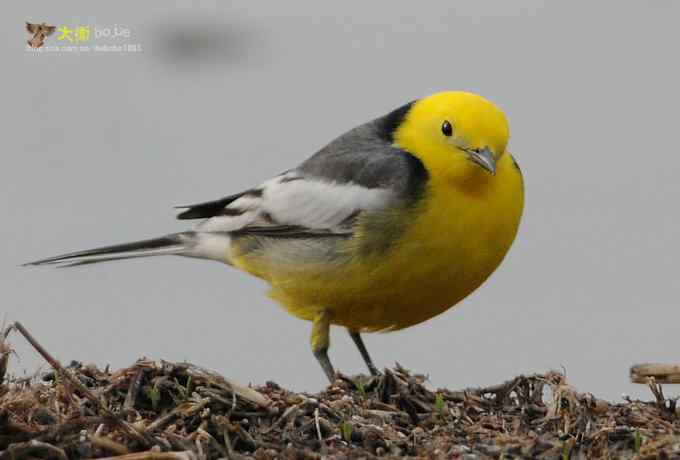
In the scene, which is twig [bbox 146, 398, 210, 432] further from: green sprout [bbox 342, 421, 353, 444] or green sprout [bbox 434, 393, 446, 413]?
green sprout [bbox 434, 393, 446, 413]

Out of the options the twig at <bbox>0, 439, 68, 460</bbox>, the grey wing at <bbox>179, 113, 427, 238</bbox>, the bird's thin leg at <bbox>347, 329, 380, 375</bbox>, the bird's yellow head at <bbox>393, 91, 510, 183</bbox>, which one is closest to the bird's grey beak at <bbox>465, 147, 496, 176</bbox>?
the bird's yellow head at <bbox>393, 91, 510, 183</bbox>

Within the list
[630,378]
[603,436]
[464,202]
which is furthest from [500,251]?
[603,436]

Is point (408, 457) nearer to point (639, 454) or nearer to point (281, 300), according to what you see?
point (639, 454)

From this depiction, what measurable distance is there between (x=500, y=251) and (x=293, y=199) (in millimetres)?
1502

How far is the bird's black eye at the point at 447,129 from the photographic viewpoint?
23.0ft

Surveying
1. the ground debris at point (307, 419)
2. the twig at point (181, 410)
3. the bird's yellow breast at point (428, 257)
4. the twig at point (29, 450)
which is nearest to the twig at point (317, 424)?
the ground debris at point (307, 419)

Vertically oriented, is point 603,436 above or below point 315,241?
below

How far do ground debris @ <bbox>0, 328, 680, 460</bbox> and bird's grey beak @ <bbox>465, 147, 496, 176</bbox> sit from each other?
1.68 metres

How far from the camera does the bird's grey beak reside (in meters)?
6.74

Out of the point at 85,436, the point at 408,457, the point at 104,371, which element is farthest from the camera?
the point at 104,371

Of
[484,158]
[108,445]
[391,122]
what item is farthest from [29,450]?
[391,122]

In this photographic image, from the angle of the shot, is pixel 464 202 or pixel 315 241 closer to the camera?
pixel 464 202

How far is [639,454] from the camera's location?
4.34m

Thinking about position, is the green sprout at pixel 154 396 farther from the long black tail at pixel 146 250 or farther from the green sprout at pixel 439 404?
the long black tail at pixel 146 250
